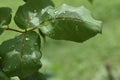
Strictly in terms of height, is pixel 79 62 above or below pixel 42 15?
below

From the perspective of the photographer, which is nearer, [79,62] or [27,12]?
[27,12]

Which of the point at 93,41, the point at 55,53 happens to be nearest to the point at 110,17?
the point at 93,41

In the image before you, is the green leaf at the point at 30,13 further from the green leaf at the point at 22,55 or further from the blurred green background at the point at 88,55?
the blurred green background at the point at 88,55

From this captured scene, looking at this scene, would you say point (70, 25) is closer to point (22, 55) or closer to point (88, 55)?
point (22, 55)

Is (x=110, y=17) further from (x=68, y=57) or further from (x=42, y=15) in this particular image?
(x=42, y=15)

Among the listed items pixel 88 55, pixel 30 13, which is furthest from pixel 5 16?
pixel 88 55

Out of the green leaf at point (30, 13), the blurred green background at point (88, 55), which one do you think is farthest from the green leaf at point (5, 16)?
the blurred green background at point (88, 55)
